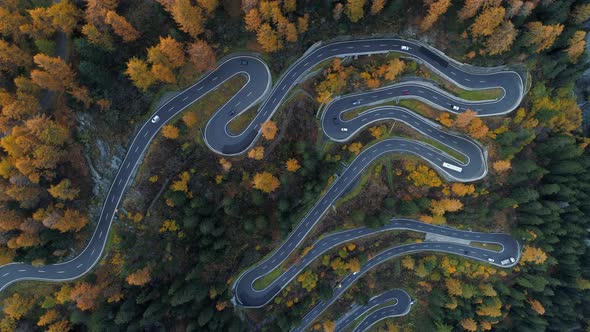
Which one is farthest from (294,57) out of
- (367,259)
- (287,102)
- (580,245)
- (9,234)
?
(580,245)

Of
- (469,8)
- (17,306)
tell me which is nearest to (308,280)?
(17,306)

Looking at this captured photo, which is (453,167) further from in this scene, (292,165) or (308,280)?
(308,280)

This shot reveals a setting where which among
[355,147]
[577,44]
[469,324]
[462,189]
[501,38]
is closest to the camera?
[501,38]

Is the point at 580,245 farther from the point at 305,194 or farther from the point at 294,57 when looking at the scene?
the point at 294,57

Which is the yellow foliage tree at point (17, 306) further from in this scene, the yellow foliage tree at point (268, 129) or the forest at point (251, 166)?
the yellow foliage tree at point (268, 129)

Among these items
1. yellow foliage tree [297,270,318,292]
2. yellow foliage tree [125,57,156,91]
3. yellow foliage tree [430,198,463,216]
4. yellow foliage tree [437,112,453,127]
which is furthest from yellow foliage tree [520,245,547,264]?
yellow foliage tree [125,57,156,91]

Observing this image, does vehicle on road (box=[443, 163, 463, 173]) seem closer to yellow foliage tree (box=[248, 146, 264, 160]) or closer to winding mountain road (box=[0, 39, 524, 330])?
winding mountain road (box=[0, 39, 524, 330])

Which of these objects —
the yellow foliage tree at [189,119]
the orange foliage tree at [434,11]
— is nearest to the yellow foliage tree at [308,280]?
the yellow foliage tree at [189,119]
